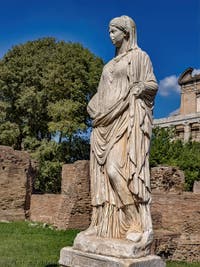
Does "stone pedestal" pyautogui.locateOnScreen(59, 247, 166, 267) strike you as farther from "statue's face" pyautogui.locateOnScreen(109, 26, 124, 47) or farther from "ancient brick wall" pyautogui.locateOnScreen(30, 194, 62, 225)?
"ancient brick wall" pyautogui.locateOnScreen(30, 194, 62, 225)

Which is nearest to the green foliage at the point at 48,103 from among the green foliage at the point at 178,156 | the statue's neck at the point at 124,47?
the green foliage at the point at 178,156

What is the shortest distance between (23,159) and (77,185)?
4.19 metres

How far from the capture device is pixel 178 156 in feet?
87.9

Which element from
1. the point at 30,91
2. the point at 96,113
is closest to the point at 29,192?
the point at 30,91

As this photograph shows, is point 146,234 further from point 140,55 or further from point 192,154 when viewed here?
point 192,154

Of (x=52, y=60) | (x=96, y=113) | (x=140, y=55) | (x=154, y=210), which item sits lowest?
(x=154, y=210)

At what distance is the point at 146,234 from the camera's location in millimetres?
4219

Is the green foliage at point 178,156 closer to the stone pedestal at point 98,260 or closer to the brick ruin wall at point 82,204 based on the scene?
the brick ruin wall at point 82,204

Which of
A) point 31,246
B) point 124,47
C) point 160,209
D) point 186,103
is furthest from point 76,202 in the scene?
point 186,103

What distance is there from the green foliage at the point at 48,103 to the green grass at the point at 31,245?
11.9 meters

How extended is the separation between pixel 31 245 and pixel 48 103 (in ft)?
59.5

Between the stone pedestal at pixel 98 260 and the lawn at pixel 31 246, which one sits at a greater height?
the stone pedestal at pixel 98 260

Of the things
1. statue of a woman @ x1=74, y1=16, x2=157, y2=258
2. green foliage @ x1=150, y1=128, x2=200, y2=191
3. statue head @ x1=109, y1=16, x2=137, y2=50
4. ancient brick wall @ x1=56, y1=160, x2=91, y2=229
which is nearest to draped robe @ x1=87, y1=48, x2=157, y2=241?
statue of a woman @ x1=74, y1=16, x2=157, y2=258

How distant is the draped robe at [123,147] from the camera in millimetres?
4301
